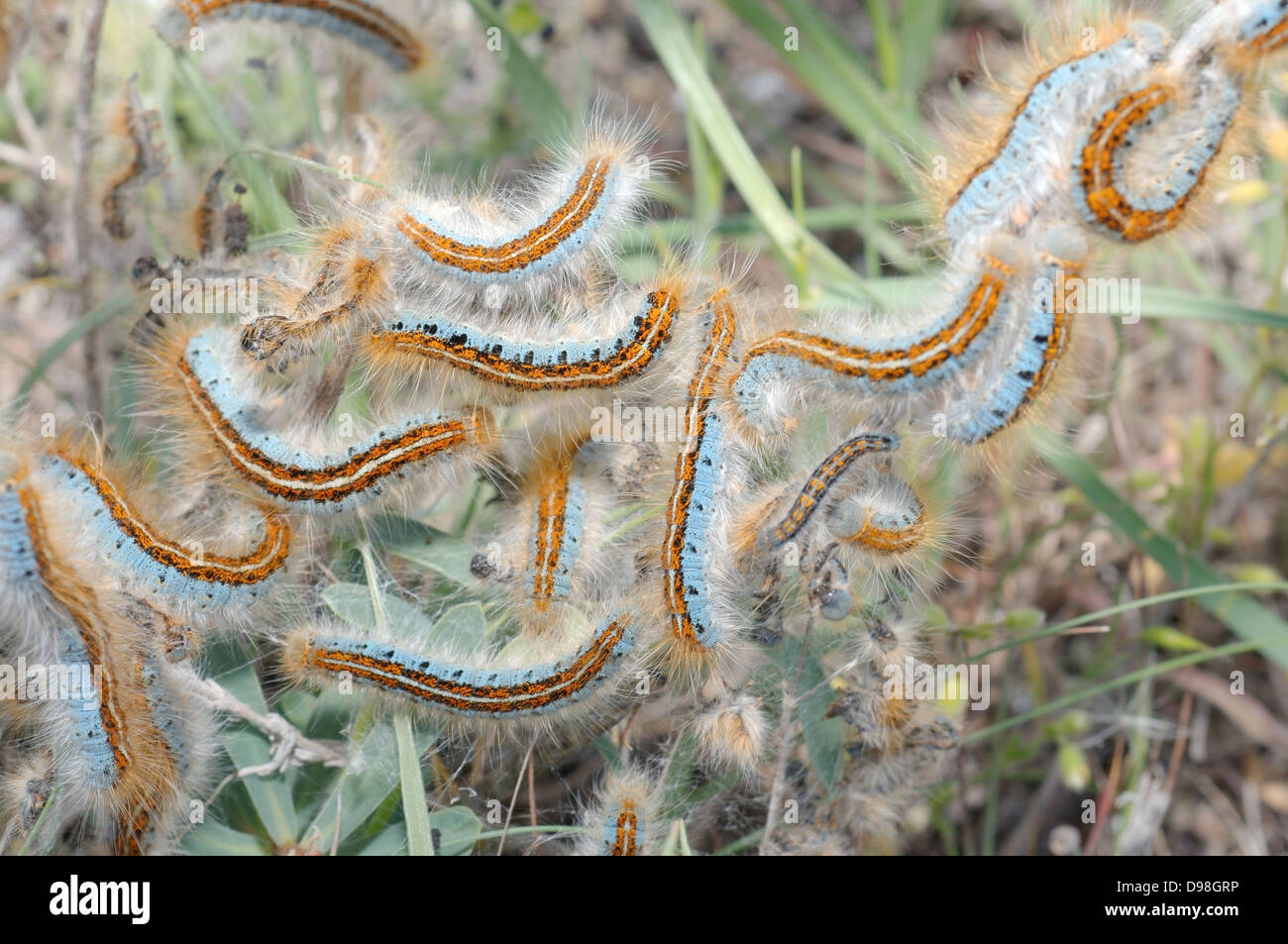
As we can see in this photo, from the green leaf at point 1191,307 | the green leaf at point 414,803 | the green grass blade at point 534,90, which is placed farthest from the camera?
the green grass blade at point 534,90

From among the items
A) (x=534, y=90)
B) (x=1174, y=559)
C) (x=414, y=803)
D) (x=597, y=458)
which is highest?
(x=534, y=90)

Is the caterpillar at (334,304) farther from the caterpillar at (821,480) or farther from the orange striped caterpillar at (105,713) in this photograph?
the caterpillar at (821,480)

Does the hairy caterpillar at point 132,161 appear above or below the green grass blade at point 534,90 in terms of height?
below

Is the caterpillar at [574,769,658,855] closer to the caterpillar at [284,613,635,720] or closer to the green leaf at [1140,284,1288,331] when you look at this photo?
the caterpillar at [284,613,635,720]

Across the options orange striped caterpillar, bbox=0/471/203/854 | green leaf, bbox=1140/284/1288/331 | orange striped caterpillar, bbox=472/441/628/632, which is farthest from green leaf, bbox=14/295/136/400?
green leaf, bbox=1140/284/1288/331

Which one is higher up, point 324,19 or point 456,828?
point 324,19

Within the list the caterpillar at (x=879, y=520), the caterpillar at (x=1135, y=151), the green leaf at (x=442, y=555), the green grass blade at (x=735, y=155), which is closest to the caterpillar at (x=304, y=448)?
the green leaf at (x=442, y=555)

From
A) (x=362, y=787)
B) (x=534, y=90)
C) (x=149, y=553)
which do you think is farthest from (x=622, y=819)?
(x=534, y=90)

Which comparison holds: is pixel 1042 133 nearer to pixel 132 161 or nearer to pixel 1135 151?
pixel 1135 151
